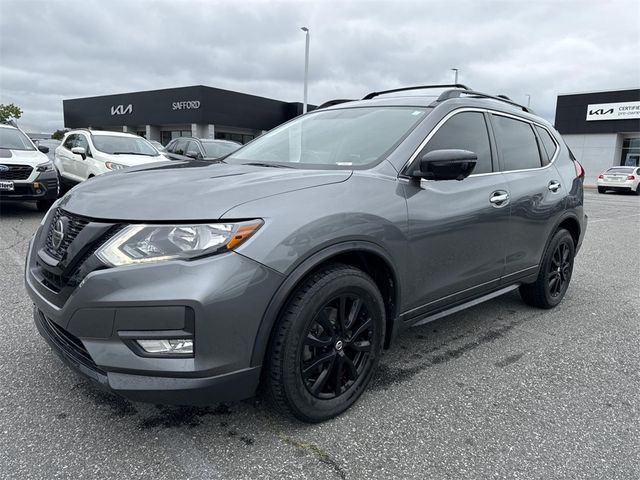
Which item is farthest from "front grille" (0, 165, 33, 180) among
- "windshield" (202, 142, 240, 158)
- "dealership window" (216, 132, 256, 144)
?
"dealership window" (216, 132, 256, 144)

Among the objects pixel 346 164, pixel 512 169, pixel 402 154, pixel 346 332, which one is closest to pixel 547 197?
pixel 512 169

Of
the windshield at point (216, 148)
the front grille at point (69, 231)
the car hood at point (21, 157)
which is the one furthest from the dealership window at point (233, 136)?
the front grille at point (69, 231)

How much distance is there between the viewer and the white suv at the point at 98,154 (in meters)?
9.44

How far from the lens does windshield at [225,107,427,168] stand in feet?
9.90

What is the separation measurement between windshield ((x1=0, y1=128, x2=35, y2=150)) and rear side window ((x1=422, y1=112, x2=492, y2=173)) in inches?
326

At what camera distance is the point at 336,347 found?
2.51 metres

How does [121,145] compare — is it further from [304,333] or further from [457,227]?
[304,333]

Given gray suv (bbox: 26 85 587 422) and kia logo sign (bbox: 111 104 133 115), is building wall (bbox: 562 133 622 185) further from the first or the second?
Answer: gray suv (bbox: 26 85 587 422)

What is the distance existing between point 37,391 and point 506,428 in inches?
100

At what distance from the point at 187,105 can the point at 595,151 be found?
29.5 meters

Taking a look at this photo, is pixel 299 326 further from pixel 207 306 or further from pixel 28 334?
pixel 28 334

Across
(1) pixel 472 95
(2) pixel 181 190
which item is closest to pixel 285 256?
(2) pixel 181 190

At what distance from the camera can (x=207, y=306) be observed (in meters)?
2.00

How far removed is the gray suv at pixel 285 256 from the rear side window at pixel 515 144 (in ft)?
0.41
